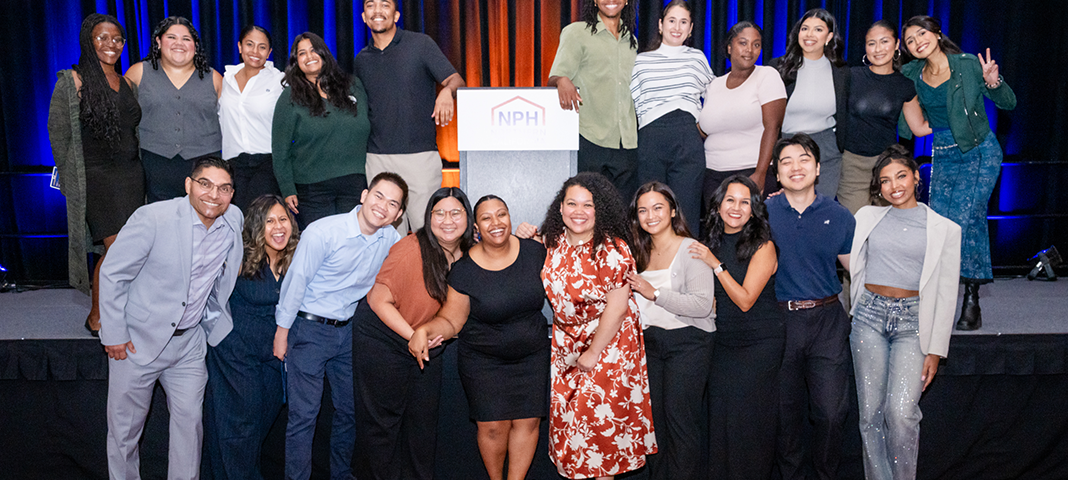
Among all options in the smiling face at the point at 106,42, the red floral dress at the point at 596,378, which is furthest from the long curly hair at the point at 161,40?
the red floral dress at the point at 596,378

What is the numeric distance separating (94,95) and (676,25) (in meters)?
2.87

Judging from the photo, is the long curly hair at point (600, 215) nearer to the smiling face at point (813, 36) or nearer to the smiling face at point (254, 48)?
the smiling face at point (813, 36)

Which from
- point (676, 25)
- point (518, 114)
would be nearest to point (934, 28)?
point (676, 25)

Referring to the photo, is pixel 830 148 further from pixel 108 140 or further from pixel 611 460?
pixel 108 140

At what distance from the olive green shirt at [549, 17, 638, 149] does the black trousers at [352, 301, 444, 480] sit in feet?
4.47

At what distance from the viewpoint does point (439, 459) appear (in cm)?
318

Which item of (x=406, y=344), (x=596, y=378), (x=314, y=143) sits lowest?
(x=596, y=378)

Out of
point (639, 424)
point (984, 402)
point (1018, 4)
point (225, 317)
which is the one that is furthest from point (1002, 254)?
point (225, 317)

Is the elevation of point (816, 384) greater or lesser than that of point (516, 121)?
lesser

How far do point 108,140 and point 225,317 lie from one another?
124 cm

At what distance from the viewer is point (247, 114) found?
11.2 ft

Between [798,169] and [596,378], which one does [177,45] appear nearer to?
[596,378]

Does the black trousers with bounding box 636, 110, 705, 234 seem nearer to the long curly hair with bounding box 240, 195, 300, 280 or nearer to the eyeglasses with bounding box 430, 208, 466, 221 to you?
the eyeglasses with bounding box 430, 208, 466, 221

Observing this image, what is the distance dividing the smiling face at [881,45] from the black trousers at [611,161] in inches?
57.0
